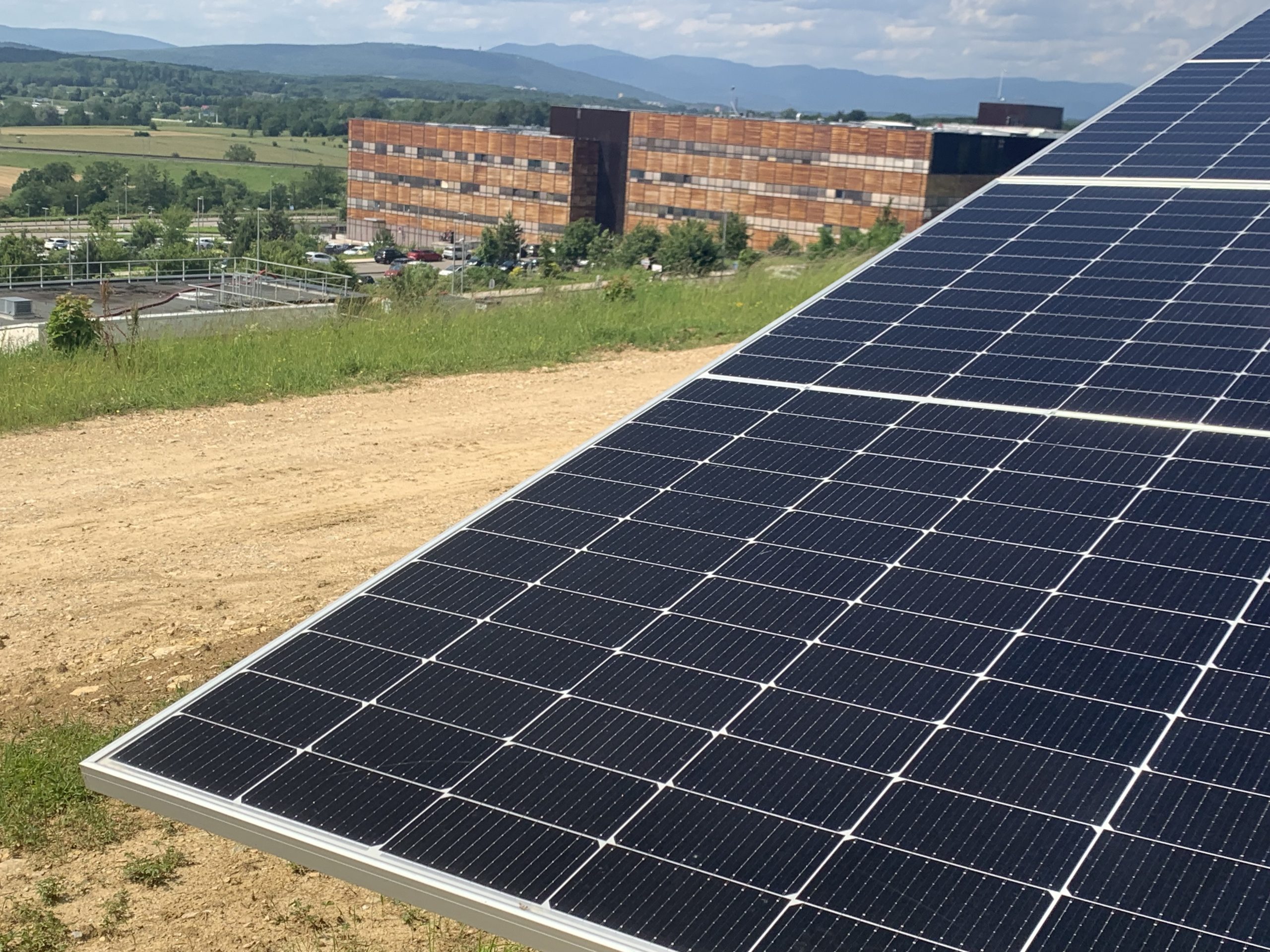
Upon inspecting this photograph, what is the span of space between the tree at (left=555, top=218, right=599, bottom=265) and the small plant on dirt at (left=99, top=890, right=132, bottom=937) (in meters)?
101

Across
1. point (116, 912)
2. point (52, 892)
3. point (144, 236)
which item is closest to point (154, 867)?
point (116, 912)

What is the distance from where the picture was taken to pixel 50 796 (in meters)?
11.1

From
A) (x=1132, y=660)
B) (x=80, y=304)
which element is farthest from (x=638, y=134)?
(x=1132, y=660)

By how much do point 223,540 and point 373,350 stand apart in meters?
9.87

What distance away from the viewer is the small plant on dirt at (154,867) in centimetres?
1019

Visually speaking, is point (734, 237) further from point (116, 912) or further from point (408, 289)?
point (116, 912)

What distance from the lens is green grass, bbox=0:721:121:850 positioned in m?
10.7

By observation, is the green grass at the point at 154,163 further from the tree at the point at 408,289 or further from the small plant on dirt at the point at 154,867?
the small plant on dirt at the point at 154,867

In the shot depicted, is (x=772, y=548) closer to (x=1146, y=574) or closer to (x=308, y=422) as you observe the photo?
(x=1146, y=574)

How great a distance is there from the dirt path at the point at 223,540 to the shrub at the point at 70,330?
14.2ft

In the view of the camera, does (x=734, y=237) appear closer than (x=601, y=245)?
Yes

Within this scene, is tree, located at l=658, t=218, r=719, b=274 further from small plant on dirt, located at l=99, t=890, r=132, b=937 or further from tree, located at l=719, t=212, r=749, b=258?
small plant on dirt, located at l=99, t=890, r=132, b=937

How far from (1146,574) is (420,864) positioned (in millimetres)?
5216

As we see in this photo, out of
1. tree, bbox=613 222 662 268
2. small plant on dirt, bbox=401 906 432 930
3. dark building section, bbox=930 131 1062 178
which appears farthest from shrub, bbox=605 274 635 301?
tree, bbox=613 222 662 268
